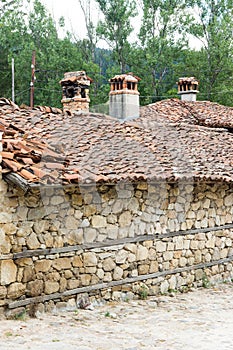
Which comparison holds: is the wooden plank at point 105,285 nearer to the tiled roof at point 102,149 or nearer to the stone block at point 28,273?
the stone block at point 28,273

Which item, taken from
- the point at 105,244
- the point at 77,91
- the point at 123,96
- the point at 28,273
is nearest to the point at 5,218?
the point at 28,273

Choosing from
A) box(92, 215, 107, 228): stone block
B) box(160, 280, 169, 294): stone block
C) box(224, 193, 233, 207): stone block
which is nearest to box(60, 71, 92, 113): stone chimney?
box(224, 193, 233, 207): stone block

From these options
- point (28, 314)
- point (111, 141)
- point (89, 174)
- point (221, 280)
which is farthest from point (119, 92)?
point (28, 314)

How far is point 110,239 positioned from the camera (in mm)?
9523

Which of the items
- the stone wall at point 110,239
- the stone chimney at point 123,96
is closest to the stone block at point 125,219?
the stone wall at point 110,239

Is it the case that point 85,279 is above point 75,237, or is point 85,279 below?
below

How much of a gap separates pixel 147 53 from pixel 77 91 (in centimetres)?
1891

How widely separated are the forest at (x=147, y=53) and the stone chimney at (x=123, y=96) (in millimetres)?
14949

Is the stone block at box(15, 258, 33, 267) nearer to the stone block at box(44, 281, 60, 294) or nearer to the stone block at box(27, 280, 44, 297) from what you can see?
the stone block at box(27, 280, 44, 297)

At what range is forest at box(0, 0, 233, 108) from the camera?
3331cm

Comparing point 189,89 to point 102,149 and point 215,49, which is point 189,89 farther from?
point 102,149

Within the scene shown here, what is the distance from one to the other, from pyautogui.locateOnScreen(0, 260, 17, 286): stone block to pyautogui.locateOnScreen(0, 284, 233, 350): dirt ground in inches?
22.1

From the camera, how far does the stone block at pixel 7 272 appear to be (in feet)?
26.9

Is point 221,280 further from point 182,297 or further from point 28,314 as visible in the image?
point 28,314
